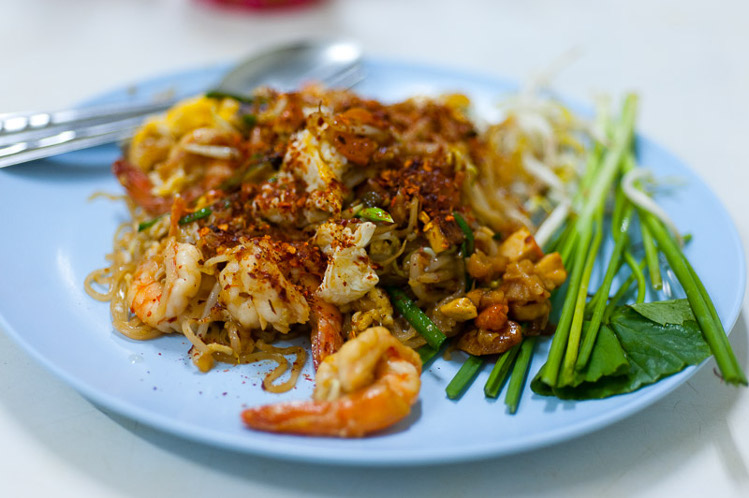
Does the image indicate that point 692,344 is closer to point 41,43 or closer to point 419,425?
point 419,425

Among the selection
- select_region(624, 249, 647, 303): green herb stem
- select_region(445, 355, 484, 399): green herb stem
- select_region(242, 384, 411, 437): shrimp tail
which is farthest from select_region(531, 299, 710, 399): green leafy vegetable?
select_region(242, 384, 411, 437): shrimp tail

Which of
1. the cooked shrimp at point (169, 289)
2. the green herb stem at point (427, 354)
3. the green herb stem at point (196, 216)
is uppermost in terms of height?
the green herb stem at point (196, 216)

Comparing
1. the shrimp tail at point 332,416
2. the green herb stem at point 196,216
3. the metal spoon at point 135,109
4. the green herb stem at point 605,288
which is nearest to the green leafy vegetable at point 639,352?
the green herb stem at point 605,288

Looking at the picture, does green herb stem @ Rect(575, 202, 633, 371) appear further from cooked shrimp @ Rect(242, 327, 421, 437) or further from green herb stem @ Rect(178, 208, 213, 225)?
green herb stem @ Rect(178, 208, 213, 225)

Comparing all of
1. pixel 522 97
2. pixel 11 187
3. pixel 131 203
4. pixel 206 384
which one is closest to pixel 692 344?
pixel 206 384

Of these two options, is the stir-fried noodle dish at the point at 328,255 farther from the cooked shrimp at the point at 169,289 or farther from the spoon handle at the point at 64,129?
the spoon handle at the point at 64,129

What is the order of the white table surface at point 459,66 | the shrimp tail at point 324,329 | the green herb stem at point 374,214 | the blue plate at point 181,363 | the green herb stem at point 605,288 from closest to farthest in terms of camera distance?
the blue plate at point 181,363
the white table surface at point 459,66
the green herb stem at point 605,288
the shrimp tail at point 324,329
the green herb stem at point 374,214
